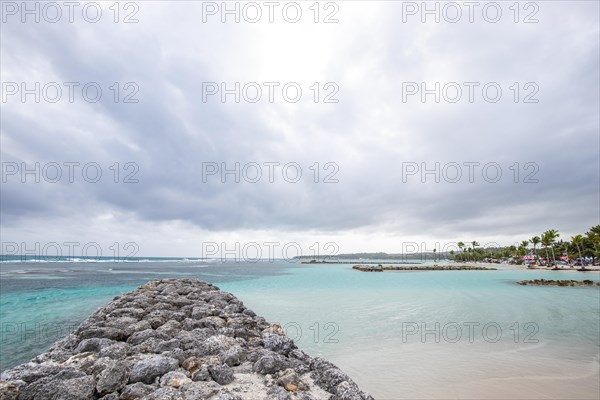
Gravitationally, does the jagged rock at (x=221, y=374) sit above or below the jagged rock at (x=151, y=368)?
below

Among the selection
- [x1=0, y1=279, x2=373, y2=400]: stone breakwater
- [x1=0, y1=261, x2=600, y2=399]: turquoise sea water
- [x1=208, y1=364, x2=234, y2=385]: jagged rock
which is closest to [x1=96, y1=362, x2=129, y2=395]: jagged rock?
[x1=0, y1=279, x2=373, y2=400]: stone breakwater

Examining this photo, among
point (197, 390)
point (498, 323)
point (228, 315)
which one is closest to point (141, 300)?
point (228, 315)

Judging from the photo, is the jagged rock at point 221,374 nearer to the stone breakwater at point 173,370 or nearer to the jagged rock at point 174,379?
the stone breakwater at point 173,370

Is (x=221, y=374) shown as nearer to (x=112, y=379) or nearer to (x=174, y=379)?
(x=174, y=379)

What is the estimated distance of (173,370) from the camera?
434 centimetres

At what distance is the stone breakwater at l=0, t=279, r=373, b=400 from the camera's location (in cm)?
359

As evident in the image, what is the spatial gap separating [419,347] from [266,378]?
310 inches

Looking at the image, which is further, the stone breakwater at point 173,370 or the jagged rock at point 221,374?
the jagged rock at point 221,374

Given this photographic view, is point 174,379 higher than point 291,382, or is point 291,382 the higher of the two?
point 174,379

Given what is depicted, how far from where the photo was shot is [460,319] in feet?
50.7

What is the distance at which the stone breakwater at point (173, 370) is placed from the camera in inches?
141

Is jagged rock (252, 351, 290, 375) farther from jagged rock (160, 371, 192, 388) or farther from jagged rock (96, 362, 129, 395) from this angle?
jagged rock (96, 362, 129, 395)

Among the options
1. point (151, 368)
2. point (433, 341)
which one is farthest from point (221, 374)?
point (433, 341)

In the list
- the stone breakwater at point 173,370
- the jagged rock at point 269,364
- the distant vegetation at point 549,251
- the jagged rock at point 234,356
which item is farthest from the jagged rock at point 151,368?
the distant vegetation at point 549,251
